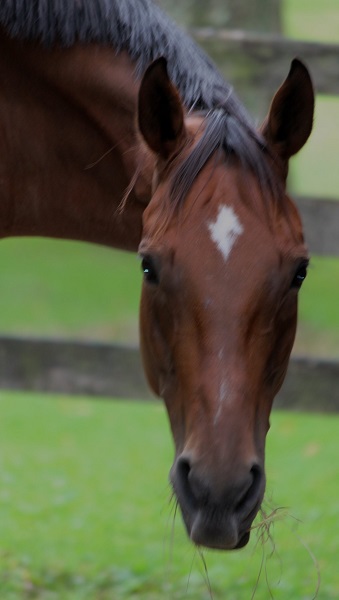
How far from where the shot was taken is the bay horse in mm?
→ 2303

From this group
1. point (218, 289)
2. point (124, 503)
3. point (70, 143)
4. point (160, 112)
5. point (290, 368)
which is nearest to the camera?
point (218, 289)

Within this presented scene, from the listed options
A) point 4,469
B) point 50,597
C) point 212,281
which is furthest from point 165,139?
point 4,469

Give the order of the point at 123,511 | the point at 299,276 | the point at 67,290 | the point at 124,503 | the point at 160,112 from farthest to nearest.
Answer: the point at 67,290 → the point at 124,503 → the point at 123,511 → the point at 160,112 → the point at 299,276

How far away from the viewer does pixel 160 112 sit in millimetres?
2641

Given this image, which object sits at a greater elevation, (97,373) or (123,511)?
(97,373)

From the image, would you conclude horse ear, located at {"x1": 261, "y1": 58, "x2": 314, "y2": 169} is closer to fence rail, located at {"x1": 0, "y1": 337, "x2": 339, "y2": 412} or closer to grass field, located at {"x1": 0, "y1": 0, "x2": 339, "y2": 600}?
grass field, located at {"x1": 0, "y1": 0, "x2": 339, "y2": 600}

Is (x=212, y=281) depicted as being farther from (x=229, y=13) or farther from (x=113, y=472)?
(x=229, y=13)

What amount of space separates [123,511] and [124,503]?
0.36 ft

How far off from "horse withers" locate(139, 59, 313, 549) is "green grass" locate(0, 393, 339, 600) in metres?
0.61

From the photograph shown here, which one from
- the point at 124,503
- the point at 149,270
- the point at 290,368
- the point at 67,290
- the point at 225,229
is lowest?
the point at 67,290

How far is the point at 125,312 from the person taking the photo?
9820 mm

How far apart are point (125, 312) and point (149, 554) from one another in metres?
5.62

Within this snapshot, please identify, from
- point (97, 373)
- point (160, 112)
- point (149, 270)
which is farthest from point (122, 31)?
point (97, 373)

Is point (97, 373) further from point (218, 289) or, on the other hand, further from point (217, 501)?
point (217, 501)
